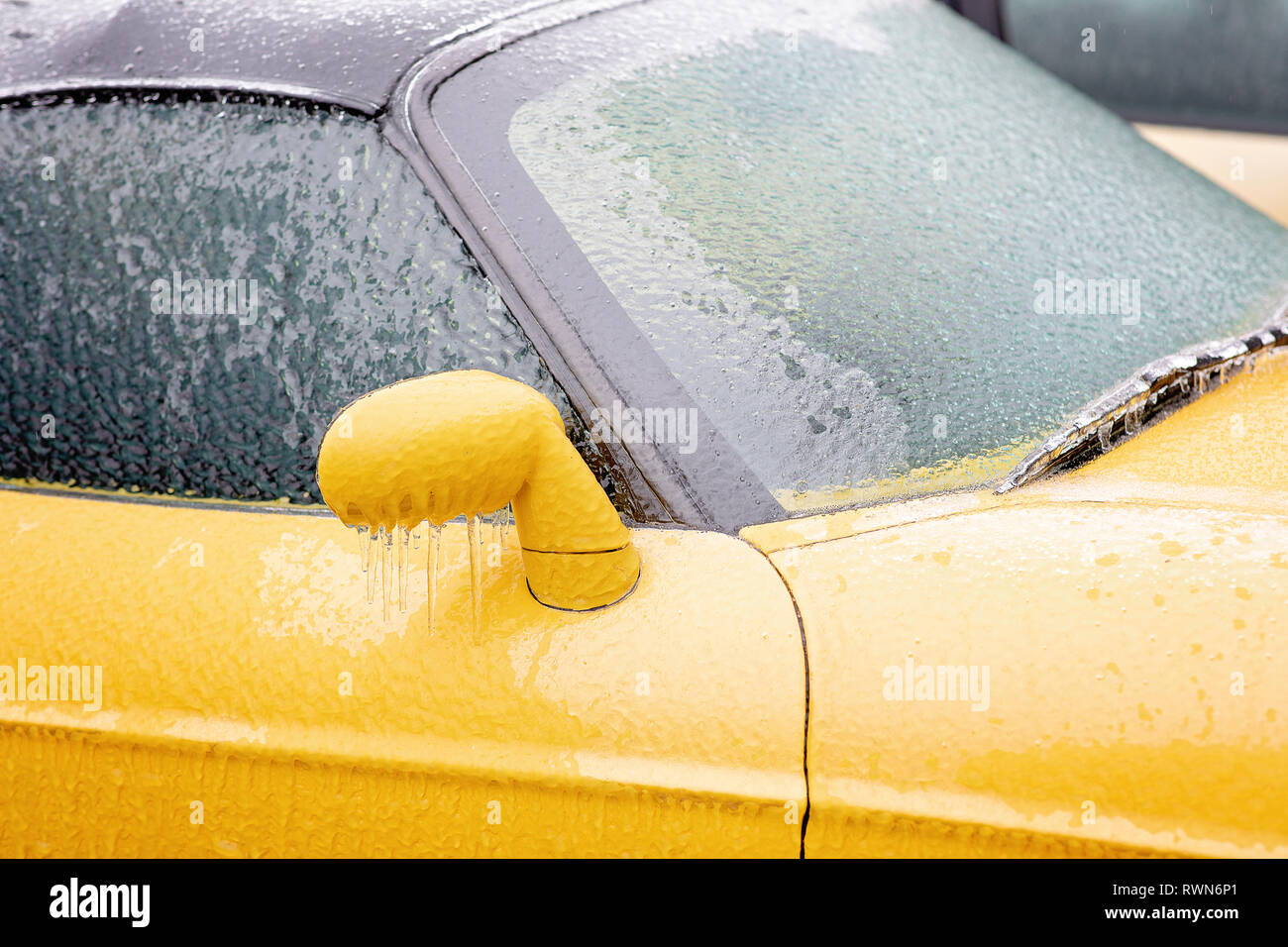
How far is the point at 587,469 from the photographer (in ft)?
3.50

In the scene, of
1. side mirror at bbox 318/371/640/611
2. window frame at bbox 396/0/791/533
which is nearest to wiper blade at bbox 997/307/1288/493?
window frame at bbox 396/0/791/533

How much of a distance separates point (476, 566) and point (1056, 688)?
602 mm

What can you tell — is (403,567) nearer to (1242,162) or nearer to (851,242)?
(851,242)

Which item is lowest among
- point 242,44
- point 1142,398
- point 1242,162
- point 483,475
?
point 1242,162

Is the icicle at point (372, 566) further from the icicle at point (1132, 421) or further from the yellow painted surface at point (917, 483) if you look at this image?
the icicle at point (1132, 421)

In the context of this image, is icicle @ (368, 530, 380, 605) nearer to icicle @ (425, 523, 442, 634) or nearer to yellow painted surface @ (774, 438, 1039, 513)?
icicle @ (425, 523, 442, 634)

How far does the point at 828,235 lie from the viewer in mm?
1362

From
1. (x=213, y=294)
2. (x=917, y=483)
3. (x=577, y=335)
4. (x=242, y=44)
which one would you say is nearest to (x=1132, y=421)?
(x=917, y=483)

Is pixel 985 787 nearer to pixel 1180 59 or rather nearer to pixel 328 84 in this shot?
pixel 328 84

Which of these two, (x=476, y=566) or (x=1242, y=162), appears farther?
(x=1242, y=162)

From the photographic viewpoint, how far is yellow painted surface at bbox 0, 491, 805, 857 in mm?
1002

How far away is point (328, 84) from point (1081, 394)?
1057 millimetres
